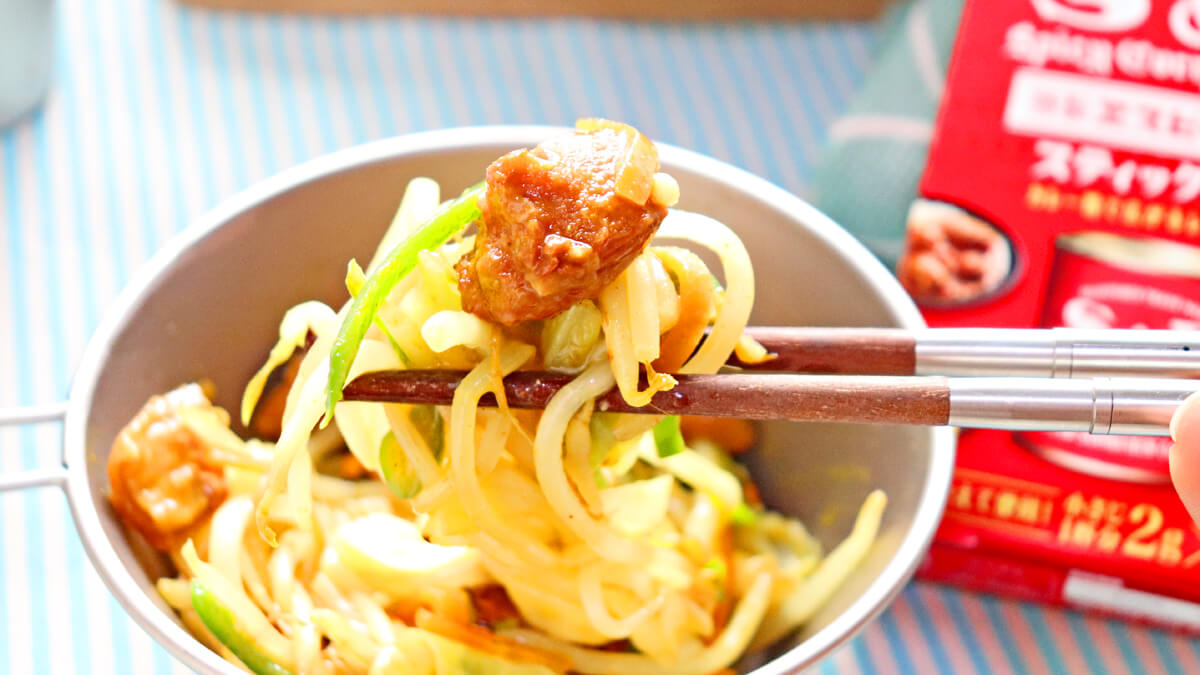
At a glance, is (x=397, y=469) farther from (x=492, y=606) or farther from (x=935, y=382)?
(x=935, y=382)

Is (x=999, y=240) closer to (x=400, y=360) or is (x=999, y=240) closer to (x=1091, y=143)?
(x=1091, y=143)

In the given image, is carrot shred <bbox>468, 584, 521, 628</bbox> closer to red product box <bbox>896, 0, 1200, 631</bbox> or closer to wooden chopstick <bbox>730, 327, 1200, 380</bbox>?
wooden chopstick <bbox>730, 327, 1200, 380</bbox>

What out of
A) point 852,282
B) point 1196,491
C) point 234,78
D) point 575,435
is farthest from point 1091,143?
point 234,78

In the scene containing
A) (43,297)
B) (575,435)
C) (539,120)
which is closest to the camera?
(575,435)

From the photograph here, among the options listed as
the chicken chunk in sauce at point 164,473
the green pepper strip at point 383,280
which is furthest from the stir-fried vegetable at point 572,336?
Result: the chicken chunk in sauce at point 164,473

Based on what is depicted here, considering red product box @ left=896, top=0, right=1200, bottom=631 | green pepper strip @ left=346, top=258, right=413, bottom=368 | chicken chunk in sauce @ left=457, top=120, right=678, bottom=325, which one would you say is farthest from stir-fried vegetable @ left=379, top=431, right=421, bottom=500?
red product box @ left=896, top=0, right=1200, bottom=631

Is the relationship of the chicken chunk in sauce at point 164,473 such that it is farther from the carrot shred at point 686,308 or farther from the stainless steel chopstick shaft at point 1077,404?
the stainless steel chopstick shaft at point 1077,404
